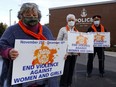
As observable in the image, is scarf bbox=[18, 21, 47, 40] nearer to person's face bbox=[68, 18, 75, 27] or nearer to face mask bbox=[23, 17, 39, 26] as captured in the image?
face mask bbox=[23, 17, 39, 26]

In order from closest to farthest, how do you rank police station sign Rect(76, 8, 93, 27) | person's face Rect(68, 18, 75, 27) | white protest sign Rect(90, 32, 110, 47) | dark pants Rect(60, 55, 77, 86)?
dark pants Rect(60, 55, 77, 86), person's face Rect(68, 18, 75, 27), white protest sign Rect(90, 32, 110, 47), police station sign Rect(76, 8, 93, 27)

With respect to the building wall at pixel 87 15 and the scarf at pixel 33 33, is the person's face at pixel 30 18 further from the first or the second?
the building wall at pixel 87 15

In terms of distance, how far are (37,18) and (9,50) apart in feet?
1.85

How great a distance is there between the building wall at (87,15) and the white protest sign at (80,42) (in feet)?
92.4

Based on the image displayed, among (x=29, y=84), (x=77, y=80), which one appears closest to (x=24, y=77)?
(x=29, y=84)

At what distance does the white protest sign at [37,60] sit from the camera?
440 cm

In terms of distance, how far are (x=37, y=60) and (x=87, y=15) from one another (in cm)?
3675

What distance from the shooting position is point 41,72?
4742mm

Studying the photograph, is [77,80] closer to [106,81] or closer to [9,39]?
[106,81]

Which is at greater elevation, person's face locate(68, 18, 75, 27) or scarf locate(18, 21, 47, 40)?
person's face locate(68, 18, 75, 27)

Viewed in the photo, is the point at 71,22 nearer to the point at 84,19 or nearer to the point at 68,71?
the point at 68,71

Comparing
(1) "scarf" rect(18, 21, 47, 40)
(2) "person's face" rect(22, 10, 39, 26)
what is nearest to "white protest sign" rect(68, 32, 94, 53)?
(1) "scarf" rect(18, 21, 47, 40)

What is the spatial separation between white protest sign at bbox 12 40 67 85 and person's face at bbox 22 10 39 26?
228 mm

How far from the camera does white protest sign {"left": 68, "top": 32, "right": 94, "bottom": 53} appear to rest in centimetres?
966
